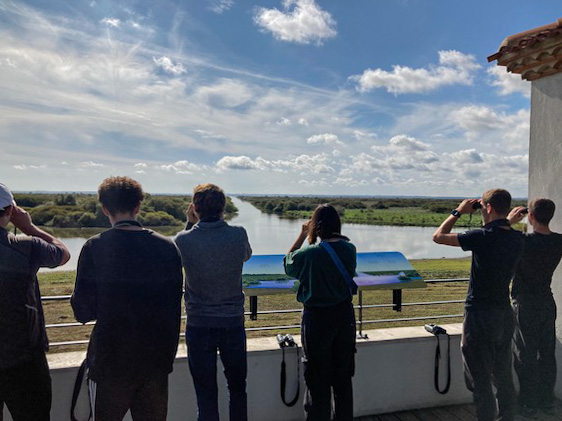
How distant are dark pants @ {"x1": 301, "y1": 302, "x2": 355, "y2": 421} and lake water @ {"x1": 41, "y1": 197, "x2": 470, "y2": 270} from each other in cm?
2191

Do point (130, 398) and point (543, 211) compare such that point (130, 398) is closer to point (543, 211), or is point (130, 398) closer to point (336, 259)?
point (336, 259)

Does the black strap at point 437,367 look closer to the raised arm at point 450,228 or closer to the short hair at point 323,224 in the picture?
the raised arm at point 450,228

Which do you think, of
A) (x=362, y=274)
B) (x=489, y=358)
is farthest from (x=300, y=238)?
(x=489, y=358)

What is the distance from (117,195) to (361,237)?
4794 centimetres

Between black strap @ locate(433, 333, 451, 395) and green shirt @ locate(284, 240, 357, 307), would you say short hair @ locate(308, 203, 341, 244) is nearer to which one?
green shirt @ locate(284, 240, 357, 307)

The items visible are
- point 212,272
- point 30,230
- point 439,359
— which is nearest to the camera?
point 30,230

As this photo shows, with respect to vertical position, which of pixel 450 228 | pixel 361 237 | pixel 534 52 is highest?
pixel 534 52

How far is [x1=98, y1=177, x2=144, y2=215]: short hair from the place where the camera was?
1.66 metres

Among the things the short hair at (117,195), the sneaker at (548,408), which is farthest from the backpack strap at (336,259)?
the sneaker at (548,408)

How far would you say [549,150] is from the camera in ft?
9.60

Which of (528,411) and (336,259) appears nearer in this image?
(336,259)

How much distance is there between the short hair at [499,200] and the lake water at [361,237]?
21.9 meters

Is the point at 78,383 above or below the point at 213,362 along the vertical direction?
below

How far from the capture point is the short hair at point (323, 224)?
2.07 m
